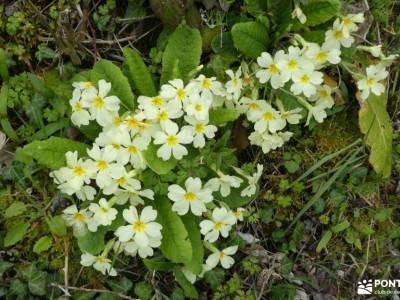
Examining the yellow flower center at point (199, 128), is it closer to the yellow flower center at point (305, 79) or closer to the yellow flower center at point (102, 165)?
the yellow flower center at point (102, 165)

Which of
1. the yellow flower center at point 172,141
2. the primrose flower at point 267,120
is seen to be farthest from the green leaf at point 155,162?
the primrose flower at point 267,120

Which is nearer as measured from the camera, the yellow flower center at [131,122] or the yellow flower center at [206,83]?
the yellow flower center at [131,122]

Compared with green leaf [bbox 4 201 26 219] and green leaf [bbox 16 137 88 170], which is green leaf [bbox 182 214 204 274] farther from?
green leaf [bbox 4 201 26 219]

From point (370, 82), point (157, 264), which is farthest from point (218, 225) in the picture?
point (370, 82)

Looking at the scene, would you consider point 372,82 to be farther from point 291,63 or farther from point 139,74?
point 139,74

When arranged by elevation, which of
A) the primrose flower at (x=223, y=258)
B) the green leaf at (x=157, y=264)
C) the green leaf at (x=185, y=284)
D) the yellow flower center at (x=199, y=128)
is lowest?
the green leaf at (x=185, y=284)

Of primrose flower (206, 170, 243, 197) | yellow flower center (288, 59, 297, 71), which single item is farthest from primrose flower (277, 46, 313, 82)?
primrose flower (206, 170, 243, 197)

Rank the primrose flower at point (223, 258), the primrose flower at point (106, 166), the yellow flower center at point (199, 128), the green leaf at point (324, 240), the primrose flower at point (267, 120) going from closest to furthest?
the primrose flower at point (106, 166), the yellow flower center at point (199, 128), the primrose flower at point (267, 120), the primrose flower at point (223, 258), the green leaf at point (324, 240)

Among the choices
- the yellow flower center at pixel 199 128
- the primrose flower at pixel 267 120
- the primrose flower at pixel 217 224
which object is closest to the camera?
the yellow flower center at pixel 199 128
